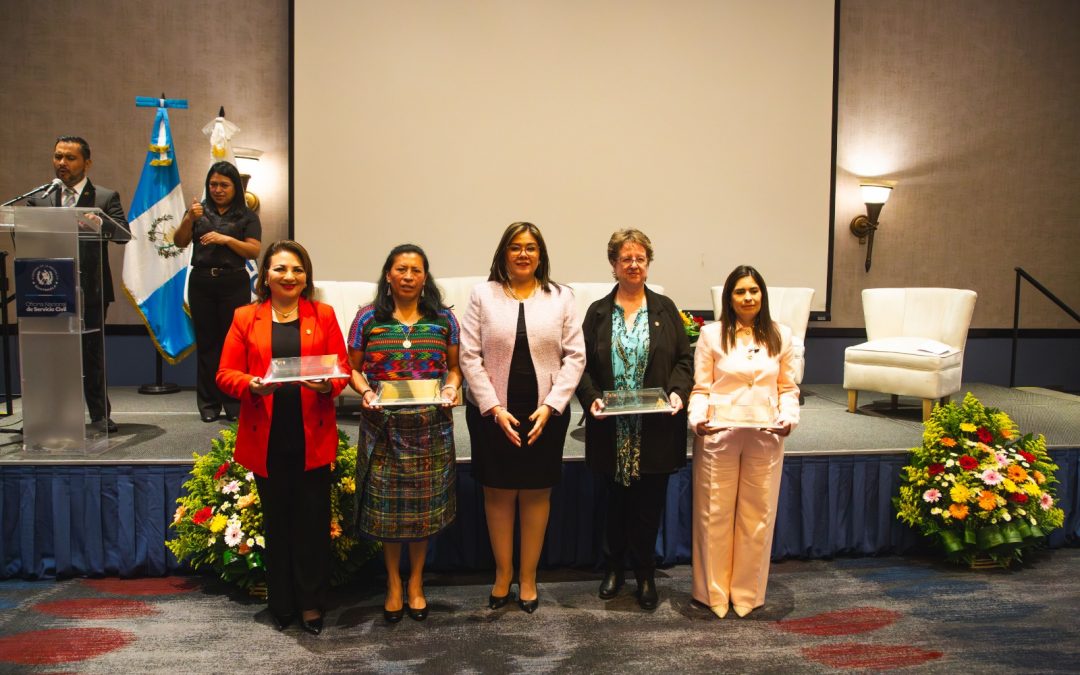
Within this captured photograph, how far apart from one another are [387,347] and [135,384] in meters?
3.98

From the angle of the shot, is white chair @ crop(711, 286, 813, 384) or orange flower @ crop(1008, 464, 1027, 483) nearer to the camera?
orange flower @ crop(1008, 464, 1027, 483)

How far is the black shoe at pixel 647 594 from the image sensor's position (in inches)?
120

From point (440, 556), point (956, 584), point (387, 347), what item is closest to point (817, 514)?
point (956, 584)

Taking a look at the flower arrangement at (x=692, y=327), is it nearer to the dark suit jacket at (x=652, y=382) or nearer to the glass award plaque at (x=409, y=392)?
the dark suit jacket at (x=652, y=382)

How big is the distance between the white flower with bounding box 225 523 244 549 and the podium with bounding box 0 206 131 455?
942 millimetres

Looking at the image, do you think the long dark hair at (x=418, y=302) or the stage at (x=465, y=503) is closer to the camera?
the long dark hair at (x=418, y=302)

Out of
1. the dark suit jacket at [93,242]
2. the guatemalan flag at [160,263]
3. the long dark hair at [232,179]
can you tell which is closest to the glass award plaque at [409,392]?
the dark suit jacket at [93,242]

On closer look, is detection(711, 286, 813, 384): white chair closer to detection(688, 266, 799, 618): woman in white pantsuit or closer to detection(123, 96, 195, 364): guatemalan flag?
detection(688, 266, 799, 618): woman in white pantsuit

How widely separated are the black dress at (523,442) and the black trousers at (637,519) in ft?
1.12

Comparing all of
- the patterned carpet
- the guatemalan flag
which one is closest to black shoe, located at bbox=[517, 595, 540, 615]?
the patterned carpet

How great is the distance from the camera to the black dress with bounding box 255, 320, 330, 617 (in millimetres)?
2658

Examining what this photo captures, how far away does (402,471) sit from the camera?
2.76m

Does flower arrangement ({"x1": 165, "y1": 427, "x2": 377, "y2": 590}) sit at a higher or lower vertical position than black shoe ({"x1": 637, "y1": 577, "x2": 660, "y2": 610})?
higher

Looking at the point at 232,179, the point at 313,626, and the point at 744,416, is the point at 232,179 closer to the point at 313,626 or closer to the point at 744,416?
the point at 313,626
